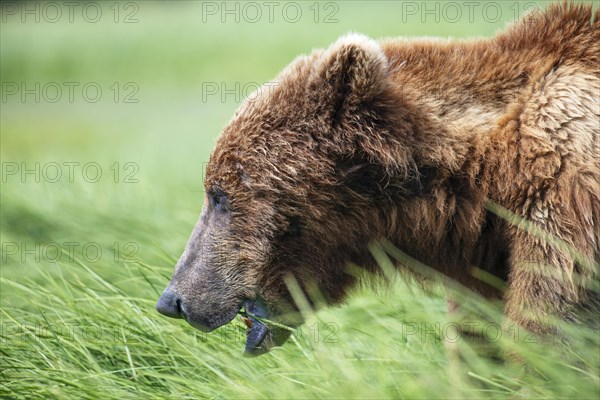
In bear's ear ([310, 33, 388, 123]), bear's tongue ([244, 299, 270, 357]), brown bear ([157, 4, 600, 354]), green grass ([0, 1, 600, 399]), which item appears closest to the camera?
green grass ([0, 1, 600, 399])

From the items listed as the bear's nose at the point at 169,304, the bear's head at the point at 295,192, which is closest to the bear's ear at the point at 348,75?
the bear's head at the point at 295,192

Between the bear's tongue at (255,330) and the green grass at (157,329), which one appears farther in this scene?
the bear's tongue at (255,330)

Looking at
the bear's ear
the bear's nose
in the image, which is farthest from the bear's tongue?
the bear's ear

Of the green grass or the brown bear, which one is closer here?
the green grass

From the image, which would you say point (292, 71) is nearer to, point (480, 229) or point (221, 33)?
point (480, 229)

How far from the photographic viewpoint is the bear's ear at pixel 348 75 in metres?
3.58

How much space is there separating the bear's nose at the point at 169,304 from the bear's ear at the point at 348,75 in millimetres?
1044

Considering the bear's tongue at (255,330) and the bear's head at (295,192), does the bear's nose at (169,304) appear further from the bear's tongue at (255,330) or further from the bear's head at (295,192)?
the bear's tongue at (255,330)

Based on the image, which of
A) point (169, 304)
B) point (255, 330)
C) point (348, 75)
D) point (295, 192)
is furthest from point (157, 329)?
point (348, 75)

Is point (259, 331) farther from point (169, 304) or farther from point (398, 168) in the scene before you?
point (398, 168)

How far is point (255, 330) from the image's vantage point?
3.81 m

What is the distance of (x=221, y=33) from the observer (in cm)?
2409

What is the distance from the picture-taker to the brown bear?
3305mm

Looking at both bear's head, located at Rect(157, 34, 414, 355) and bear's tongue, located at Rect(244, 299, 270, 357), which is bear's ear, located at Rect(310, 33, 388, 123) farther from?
bear's tongue, located at Rect(244, 299, 270, 357)
